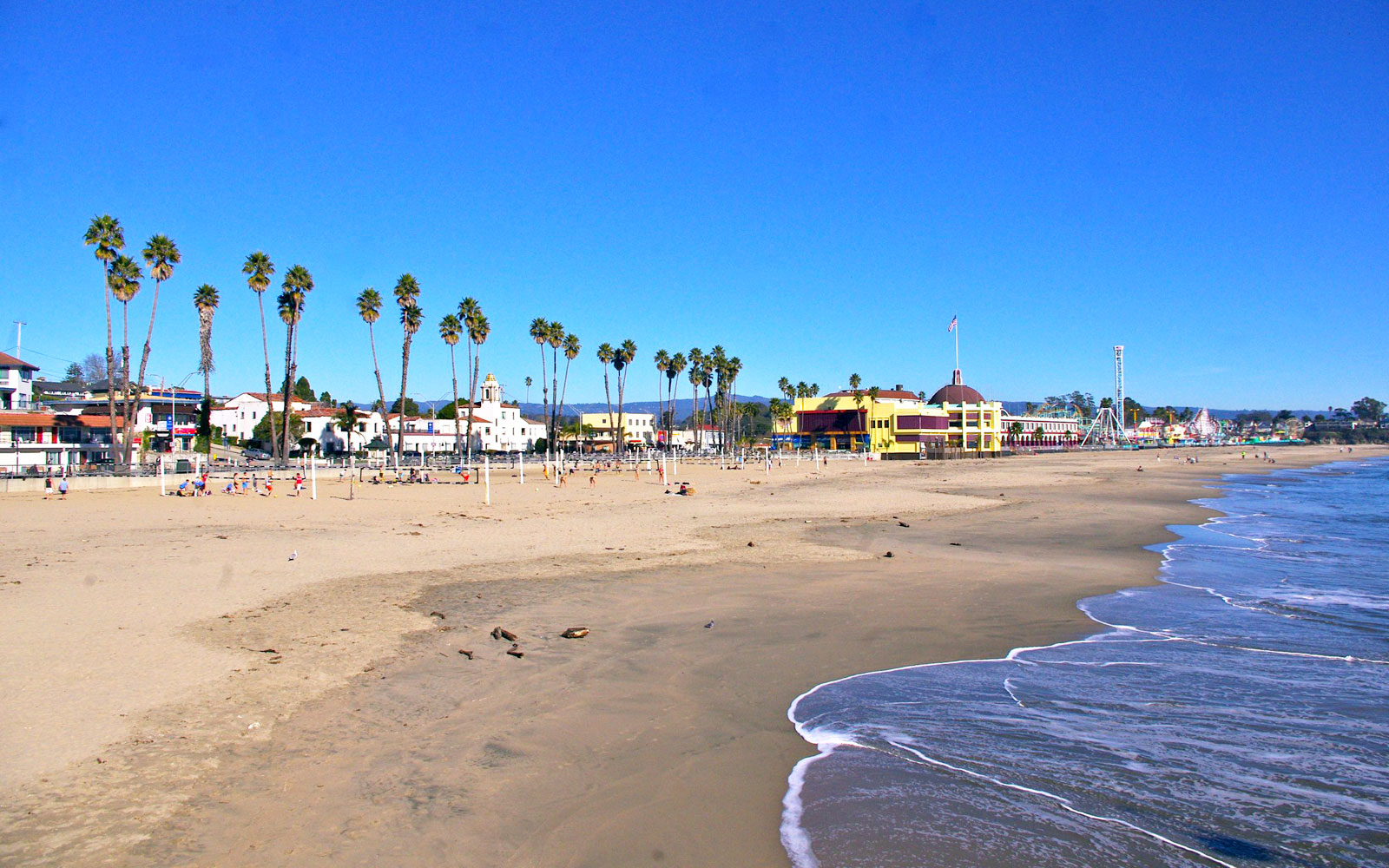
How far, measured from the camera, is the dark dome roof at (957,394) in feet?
431

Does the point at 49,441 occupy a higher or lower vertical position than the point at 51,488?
higher

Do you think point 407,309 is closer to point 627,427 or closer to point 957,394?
point 627,427

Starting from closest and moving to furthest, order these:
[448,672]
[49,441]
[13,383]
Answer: [448,672] → [49,441] → [13,383]

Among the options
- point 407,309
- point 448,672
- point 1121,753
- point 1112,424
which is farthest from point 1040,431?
point 448,672

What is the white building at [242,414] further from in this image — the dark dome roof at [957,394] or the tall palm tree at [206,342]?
the dark dome roof at [957,394]

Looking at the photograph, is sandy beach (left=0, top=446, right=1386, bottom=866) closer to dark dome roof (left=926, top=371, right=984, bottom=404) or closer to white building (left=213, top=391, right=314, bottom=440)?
white building (left=213, top=391, right=314, bottom=440)

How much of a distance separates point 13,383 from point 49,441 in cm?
1072

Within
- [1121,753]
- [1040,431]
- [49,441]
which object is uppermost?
[1040,431]

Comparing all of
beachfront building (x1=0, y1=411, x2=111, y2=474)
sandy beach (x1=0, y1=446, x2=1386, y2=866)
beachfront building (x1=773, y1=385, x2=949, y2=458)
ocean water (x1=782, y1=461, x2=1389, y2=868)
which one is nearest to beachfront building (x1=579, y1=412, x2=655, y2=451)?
beachfront building (x1=773, y1=385, x2=949, y2=458)

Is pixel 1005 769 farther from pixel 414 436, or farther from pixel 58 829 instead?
pixel 414 436

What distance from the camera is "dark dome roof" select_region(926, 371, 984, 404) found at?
131m

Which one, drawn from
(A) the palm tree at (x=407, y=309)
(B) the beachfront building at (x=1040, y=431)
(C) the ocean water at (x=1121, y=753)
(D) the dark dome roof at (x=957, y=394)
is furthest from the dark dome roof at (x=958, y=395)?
(C) the ocean water at (x=1121, y=753)

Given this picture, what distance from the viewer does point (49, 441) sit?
48.9 metres

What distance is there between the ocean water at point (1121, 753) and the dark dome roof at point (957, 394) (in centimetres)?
12417
